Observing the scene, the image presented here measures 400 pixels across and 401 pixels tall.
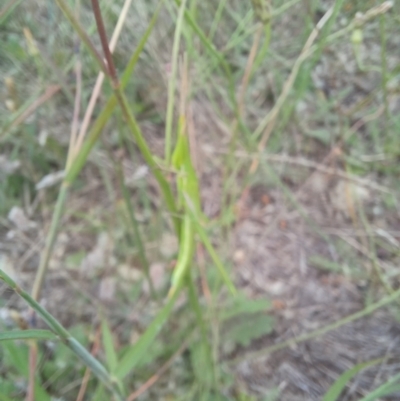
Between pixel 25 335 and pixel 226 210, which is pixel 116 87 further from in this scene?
pixel 226 210

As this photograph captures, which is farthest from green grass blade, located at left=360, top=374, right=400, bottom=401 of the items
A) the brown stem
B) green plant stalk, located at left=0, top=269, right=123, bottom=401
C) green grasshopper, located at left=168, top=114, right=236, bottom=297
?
the brown stem

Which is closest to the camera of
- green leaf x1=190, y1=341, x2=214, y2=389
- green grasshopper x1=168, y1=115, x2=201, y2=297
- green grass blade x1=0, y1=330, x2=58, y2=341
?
green grass blade x1=0, y1=330, x2=58, y2=341

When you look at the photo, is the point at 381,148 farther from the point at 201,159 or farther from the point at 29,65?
the point at 29,65

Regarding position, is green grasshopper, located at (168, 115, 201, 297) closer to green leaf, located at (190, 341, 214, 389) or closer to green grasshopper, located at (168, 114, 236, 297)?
green grasshopper, located at (168, 114, 236, 297)

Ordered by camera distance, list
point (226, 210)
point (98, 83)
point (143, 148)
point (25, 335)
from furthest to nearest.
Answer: point (226, 210) → point (98, 83) → point (143, 148) → point (25, 335)

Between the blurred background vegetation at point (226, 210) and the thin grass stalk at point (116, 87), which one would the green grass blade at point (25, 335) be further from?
the blurred background vegetation at point (226, 210)

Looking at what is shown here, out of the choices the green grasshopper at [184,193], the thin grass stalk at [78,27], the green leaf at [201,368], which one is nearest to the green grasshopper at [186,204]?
the green grasshopper at [184,193]

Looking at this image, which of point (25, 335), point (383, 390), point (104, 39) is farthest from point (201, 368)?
point (104, 39)
